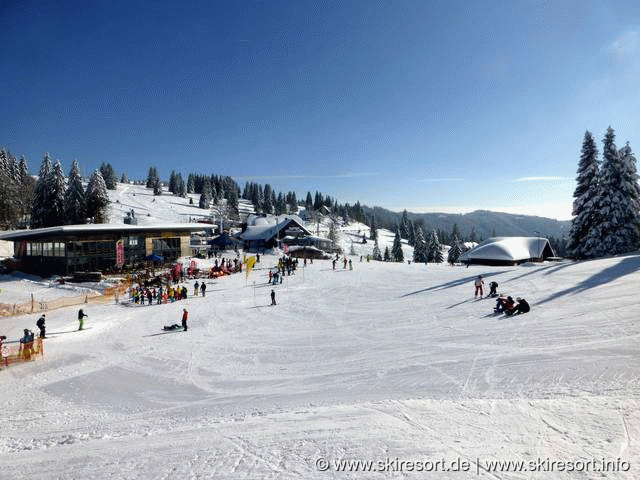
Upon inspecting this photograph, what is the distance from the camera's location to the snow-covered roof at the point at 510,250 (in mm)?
43938

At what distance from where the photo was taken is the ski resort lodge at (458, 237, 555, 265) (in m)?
43.8

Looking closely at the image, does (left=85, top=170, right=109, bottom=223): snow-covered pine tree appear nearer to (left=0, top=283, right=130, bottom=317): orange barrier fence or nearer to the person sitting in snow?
(left=0, top=283, right=130, bottom=317): orange barrier fence

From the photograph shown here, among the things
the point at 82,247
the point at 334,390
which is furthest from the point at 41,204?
the point at 334,390

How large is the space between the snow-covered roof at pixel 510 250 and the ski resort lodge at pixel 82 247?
37.7 m

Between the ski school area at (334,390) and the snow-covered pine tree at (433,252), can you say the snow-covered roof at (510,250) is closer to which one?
the ski school area at (334,390)

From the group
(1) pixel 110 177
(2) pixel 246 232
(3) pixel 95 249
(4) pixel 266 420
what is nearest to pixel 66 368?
(4) pixel 266 420

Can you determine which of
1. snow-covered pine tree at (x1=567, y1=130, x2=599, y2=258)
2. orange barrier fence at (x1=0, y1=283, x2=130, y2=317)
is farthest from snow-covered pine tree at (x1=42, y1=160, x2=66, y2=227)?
snow-covered pine tree at (x1=567, y1=130, x2=599, y2=258)

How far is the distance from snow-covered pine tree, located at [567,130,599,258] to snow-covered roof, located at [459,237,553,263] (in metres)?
8.69

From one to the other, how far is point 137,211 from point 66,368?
98.6 metres

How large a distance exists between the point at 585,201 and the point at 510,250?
12226mm

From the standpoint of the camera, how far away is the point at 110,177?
13038 centimetres

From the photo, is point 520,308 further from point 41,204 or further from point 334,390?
point 41,204

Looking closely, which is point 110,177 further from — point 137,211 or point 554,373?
point 554,373

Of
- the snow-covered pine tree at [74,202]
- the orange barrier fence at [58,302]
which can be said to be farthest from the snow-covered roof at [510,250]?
the snow-covered pine tree at [74,202]
